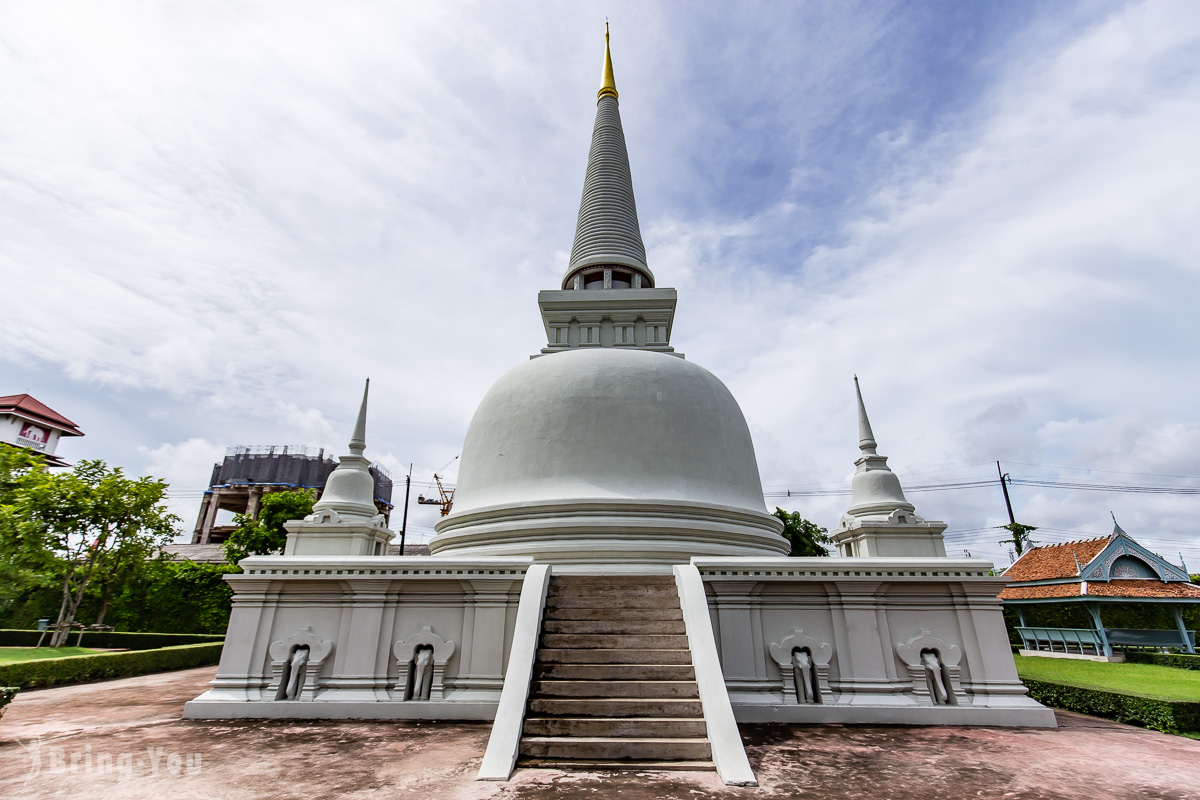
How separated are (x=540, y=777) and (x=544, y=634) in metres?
2.64

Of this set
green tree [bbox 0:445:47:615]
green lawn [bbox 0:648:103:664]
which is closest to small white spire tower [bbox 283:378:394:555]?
green lawn [bbox 0:648:103:664]

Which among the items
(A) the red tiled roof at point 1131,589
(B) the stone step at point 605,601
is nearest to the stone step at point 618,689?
(B) the stone step at point 605,601

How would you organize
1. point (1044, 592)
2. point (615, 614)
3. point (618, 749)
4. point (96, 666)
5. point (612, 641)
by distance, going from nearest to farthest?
point (618, 749) → point (612, 641) → point (615, 614) → point (96, 666) → point (1044, 592)

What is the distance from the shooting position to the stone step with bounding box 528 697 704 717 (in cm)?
685

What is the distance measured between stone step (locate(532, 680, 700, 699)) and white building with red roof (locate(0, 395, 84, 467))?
1926 inches

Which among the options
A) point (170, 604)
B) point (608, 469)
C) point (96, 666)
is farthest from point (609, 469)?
point (170, 604)

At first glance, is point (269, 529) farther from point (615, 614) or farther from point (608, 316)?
point (615, 614)

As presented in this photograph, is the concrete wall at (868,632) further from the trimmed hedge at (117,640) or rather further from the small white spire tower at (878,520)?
the trimmed hedge at (117,640)

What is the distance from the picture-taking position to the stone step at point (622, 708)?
22.5 ft

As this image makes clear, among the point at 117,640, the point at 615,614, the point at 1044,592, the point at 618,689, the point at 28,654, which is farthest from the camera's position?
the point at 1044,592

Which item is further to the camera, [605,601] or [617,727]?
[605,601]

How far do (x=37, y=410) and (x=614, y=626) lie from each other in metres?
52.3

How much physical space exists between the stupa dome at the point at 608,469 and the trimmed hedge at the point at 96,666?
31.3ft

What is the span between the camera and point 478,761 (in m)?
6.53
